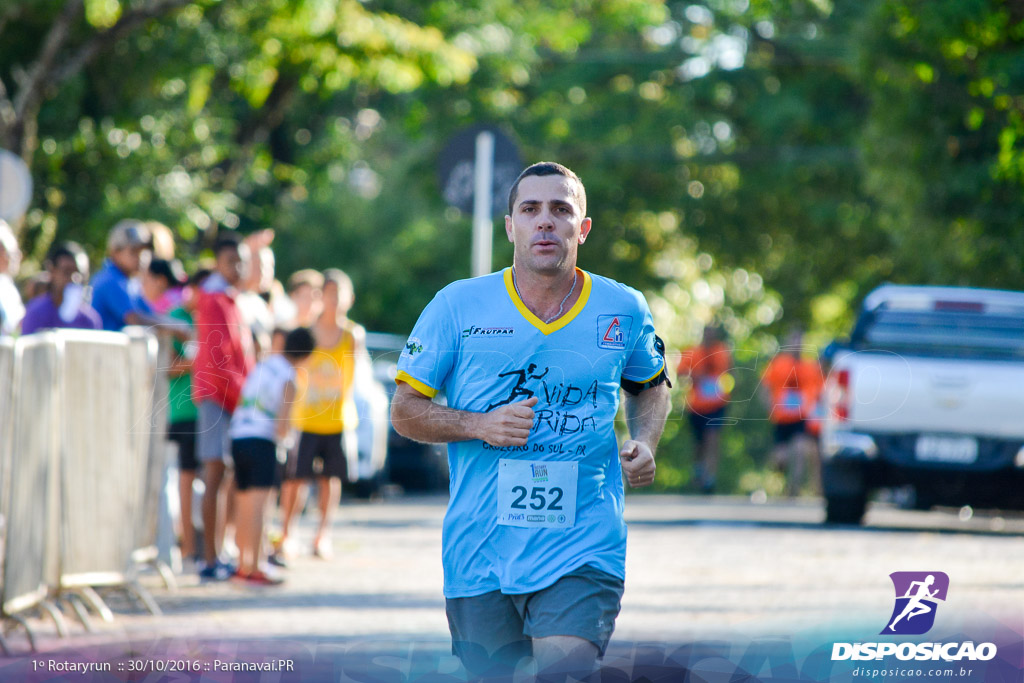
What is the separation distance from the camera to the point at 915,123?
1644 cm

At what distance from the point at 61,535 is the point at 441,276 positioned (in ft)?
81.4

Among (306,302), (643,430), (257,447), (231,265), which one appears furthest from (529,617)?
(306,302)

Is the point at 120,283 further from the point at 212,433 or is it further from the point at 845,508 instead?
the point at 845,508

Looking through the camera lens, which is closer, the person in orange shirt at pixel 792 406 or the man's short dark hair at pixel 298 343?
the man's short dark hair at pixel 298 343

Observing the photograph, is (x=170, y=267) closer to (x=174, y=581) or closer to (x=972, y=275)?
(x=174, y=581)

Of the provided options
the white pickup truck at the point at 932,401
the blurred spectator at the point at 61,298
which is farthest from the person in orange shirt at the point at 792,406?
the blurred spectator at the point at 61,298

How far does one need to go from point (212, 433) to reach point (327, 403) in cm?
104

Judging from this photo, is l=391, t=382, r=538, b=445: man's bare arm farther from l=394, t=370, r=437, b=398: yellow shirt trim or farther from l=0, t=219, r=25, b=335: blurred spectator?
l=0, t=219, r=25, b=335: blurred spectator

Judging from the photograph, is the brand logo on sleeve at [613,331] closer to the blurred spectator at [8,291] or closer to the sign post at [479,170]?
the blurred spectator at [8,291]

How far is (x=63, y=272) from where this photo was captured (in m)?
9.25

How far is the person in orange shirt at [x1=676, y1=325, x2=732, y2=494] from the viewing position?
17547mm

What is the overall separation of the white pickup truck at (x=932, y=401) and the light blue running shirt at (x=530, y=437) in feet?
31.0

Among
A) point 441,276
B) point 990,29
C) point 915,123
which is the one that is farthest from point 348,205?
point 990,29

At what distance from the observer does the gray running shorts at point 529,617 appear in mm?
4152
